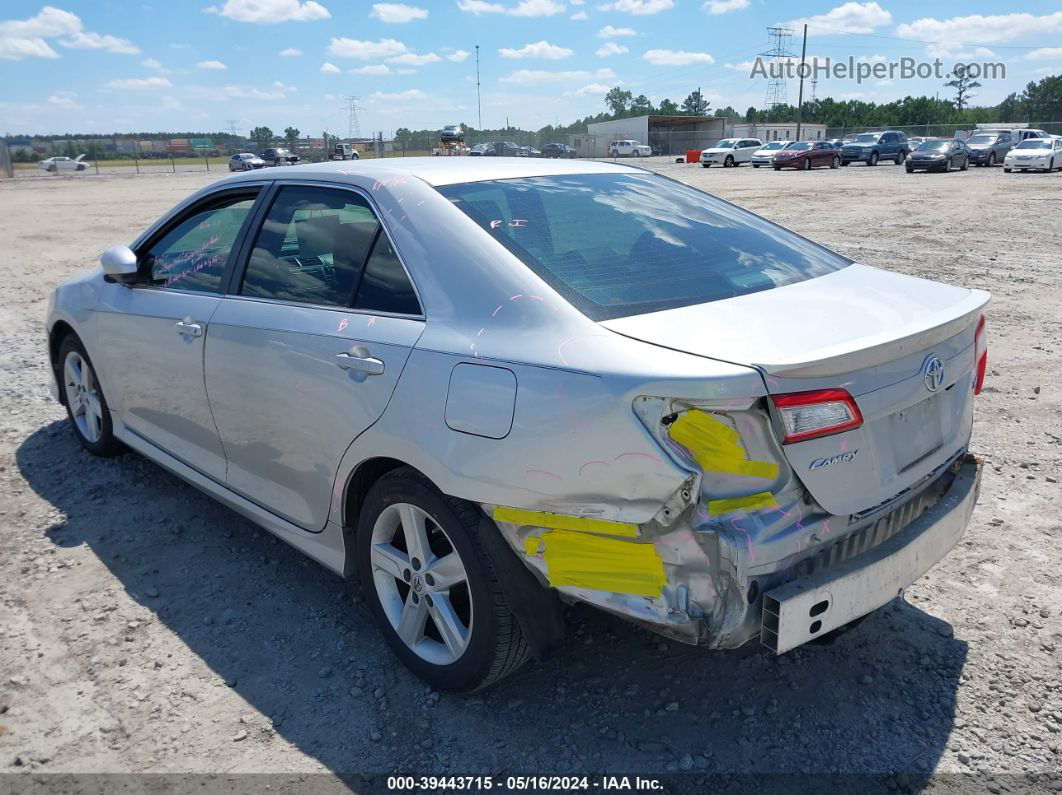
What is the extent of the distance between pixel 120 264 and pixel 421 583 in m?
2.41

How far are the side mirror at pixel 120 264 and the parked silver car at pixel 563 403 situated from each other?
595mm

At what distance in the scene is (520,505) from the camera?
2295mm

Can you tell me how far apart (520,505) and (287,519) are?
1.32 meters

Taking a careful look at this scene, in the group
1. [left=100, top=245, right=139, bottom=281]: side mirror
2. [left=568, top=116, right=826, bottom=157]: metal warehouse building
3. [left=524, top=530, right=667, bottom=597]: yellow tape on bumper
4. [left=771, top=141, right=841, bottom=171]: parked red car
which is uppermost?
[left=568, top=116, right=826, bottom=157]: metal warehouse building

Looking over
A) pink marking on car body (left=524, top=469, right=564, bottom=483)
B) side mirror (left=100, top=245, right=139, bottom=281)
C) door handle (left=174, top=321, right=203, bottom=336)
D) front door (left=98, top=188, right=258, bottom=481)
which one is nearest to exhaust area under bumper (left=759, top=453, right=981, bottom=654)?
pink marking on car body (left=524, top=469, right=564, bottom=483)

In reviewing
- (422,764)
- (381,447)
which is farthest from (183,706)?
(381,447)

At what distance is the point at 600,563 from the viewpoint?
2213 millimetres

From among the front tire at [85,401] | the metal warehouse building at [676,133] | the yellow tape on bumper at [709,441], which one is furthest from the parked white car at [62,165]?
the yellow tape on bumper at [709,441]

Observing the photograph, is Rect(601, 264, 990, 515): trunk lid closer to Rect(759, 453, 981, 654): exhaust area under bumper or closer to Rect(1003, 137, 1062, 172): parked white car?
Rect(759, 453, 981, 654): exhaust area under bumper

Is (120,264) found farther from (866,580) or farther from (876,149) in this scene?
(876,149)

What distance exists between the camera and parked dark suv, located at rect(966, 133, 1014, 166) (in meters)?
37.6

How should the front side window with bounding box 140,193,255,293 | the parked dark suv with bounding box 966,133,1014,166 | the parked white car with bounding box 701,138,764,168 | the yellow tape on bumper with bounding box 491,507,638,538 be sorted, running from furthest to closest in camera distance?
the parked white car with bounding box 701,138,764,168 < the parked dark suv with bounding box 966,133,1014,166 < the front side window with bounding box 140,193,255,293 < the yellow tape on bumper with bounding box 491,507,638,538

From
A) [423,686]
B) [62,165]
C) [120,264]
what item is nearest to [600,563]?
[423,686]

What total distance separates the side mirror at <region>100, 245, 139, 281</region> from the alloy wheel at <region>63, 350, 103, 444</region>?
0.82 meters
